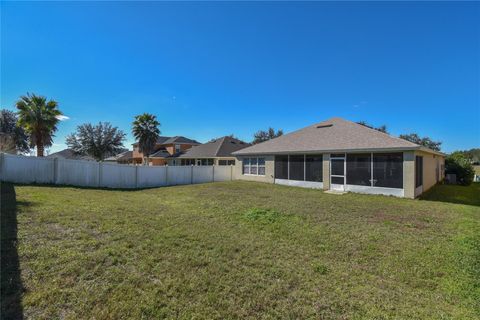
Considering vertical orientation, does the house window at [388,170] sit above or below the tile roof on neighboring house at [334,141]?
below

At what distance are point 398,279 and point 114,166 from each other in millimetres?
15766

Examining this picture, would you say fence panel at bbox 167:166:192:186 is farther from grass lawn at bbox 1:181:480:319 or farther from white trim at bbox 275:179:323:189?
grass lawn at bbox 1:181:480:319

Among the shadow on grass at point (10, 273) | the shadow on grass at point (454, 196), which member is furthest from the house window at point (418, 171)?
the shadow on grass at point (10, 273)

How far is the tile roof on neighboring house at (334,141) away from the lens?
13.1 metres

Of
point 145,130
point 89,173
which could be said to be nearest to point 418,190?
point 89,173

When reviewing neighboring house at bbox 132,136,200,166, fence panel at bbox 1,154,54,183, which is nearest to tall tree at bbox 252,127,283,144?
neighboring house at bbox 132,136,200,166

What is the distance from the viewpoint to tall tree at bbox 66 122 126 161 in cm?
3303

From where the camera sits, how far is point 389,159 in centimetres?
1286

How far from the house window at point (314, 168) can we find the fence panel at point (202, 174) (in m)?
8.59

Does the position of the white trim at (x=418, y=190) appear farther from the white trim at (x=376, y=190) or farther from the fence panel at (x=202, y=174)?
the fence panel at (x=202, y=174)

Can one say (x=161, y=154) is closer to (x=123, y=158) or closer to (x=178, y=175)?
(x=123, y=158)

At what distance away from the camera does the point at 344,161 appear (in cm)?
1461

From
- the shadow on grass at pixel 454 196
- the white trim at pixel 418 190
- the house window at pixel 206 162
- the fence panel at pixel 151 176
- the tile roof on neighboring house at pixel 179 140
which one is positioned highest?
the tile roof on neighboring house at pixel 179 140

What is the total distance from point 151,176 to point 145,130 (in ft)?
58.4
